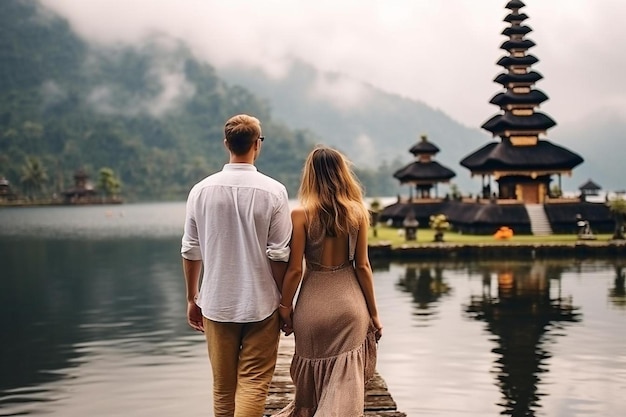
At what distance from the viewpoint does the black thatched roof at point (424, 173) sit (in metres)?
46.4

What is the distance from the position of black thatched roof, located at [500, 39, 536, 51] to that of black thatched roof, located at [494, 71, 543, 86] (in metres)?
1.61

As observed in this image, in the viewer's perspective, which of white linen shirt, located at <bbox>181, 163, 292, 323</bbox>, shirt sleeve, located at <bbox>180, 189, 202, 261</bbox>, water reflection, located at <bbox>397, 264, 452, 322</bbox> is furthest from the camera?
water reflection, located at <bbox>397, 264, 452, 322</bbox>

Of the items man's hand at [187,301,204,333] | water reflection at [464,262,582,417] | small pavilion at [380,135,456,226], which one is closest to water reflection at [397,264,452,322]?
water reflection at [464,262,582,417]

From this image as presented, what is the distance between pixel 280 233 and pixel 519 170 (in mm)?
36094

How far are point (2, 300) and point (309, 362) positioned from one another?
58.7ft

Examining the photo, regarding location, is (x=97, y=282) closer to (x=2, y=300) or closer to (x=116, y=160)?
(x=2, y=300)

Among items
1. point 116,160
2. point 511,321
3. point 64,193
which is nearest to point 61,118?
point 116,160

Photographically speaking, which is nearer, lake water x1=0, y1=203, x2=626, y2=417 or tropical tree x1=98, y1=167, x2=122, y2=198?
lake water x1=0, y1=203, x2=626, y2=417

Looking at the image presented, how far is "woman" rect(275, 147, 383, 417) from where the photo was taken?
5363 mm

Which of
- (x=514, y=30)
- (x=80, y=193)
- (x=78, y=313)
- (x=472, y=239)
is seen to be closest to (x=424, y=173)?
(x=514, y=30)

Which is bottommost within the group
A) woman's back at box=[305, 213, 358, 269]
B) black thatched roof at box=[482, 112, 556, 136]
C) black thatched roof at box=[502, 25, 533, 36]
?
woman's back at box=[305, 213, 358, 269]

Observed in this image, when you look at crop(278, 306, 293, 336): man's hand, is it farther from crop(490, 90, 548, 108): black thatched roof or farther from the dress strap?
crop(490, 90, 548, 108): black thatched roof

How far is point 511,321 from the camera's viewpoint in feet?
53.3

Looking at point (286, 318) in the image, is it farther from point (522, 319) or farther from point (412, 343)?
point (522, 319)
